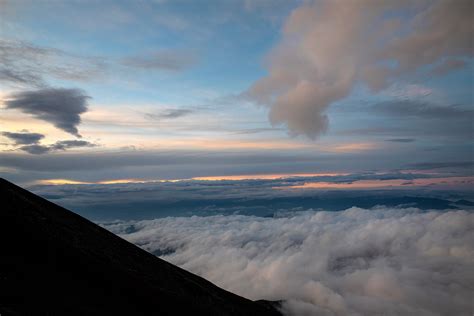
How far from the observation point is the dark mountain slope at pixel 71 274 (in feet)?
217

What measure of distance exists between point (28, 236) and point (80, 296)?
1393 inches

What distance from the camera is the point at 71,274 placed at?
86.4 metres

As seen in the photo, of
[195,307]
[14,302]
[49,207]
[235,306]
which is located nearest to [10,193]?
[49,207]

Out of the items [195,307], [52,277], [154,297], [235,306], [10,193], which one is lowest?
[235,306]

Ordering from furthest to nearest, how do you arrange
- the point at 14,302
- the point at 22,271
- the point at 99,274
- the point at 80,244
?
the point at 80,244
the point at 99,274
the point at 22,271
the point at 14,302

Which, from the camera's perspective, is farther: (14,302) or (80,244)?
(80,244)

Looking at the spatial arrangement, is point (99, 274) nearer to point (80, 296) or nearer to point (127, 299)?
point (127, 299)

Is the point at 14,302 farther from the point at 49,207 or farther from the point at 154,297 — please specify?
the point at 49,207

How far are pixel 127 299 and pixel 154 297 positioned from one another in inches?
467

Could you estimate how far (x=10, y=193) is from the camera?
407ft

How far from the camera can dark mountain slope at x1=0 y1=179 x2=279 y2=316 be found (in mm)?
66250

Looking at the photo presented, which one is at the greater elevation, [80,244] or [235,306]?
[80,244]

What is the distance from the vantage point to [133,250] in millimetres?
158250

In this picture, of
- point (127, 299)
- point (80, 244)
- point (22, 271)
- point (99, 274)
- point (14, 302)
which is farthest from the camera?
point (80, 244)
